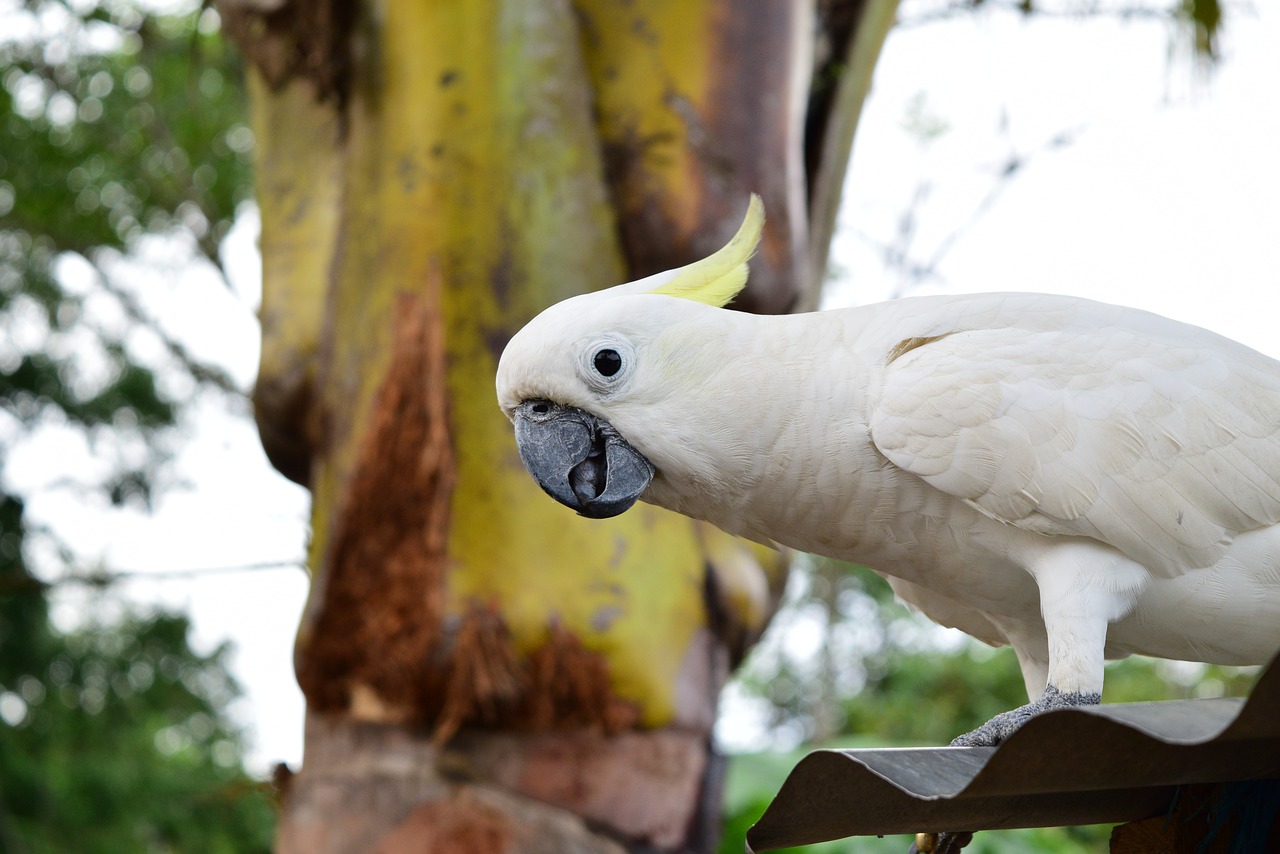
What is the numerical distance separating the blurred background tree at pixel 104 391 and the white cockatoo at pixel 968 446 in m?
4.81

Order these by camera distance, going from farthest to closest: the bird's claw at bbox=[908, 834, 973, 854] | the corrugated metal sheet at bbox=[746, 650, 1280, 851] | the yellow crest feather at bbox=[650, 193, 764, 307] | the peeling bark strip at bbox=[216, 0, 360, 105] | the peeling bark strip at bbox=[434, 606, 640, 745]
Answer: the peeling bark strip at bbox=[216, 0, 360, 105]
the peeling bark strip at bbox=[434, 606, 640, 745]
the yellow crest feather at bbox=[650, 193, 764, 307]
the bird's claw at bbox=[908, 834, 973, 854]
the corrugated metal sheet at bbox=[746, 650, 1280, 851]

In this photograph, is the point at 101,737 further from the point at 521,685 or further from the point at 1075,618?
the point at 1075,618

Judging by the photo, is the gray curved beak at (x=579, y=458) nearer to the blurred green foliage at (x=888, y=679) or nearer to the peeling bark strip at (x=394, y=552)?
the peeling bark strip at (x=394, y=552)

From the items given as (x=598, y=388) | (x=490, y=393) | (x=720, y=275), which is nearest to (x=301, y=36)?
(x=490, y=393)

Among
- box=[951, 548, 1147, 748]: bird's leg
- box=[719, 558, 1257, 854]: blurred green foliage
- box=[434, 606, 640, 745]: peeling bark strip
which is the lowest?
box=[719, 558, 1257, 854]: blurred green foliage

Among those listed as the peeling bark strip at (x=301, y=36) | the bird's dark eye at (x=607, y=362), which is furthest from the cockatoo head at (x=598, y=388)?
the peeling bark strip at (x=301, y=36)

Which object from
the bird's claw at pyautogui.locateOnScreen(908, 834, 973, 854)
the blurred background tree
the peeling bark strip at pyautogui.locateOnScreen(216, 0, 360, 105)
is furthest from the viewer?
the blurred background tree

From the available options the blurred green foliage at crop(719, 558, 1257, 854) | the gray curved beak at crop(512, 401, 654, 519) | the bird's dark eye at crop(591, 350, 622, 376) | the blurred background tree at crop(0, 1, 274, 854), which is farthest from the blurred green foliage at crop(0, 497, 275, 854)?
the bird's dark eye at crop(591, 350, 622, 376)

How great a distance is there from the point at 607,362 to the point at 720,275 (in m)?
0.24

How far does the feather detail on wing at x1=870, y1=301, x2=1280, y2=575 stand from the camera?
1.29 m

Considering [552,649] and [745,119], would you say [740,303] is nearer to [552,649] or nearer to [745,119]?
[745,119]

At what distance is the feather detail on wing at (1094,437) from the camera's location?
1.29 metres

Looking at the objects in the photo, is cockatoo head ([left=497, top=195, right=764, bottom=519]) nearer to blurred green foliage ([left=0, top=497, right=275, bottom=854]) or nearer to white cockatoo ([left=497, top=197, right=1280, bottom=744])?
white cockatoo ([left=497, top=197, right=1280, bottom=744])

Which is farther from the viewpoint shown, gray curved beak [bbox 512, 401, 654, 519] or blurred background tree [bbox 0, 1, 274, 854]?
blurred background tree [bbox 0, 1, 274, 854]
